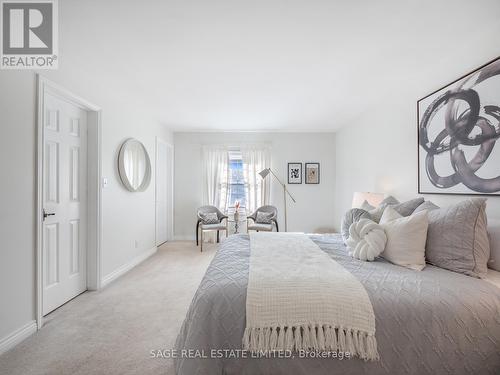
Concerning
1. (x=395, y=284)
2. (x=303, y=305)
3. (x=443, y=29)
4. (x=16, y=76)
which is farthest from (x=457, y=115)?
(x=16, y=76)

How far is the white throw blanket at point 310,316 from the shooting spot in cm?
113

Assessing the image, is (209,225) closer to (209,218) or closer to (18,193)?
(209,218)

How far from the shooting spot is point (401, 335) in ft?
3.75

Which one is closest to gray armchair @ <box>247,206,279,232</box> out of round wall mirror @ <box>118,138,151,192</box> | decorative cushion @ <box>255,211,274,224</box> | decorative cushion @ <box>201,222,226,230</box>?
decorative cushion @ <box>255,211,274,224</box>

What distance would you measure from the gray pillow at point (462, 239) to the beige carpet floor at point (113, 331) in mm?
1974

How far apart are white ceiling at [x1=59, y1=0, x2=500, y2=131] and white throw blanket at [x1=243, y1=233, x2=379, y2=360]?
71.7 inches

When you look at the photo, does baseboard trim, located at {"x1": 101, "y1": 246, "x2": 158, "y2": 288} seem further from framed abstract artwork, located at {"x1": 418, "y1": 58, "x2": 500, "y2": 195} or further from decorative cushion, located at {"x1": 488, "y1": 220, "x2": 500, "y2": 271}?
framed abstract artwork, located at {"x1": 418, "y1": 58, "x2": 500, "y2": 195}

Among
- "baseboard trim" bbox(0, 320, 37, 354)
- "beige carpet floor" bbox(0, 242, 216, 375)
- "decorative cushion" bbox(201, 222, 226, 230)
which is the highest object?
"decorative cushion" bbox(201, 222, 226, 230)

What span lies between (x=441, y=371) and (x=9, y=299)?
2804 millimetres

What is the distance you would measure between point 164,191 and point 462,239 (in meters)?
4.68

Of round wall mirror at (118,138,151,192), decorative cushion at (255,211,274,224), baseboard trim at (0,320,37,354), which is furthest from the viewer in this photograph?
decorative cushion at (255,211,274,224)

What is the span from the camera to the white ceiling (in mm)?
1653

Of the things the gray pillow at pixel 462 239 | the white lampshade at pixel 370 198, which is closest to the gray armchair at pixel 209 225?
the white lampshade at pixel 370 198

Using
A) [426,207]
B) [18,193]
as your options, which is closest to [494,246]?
[426,207]
